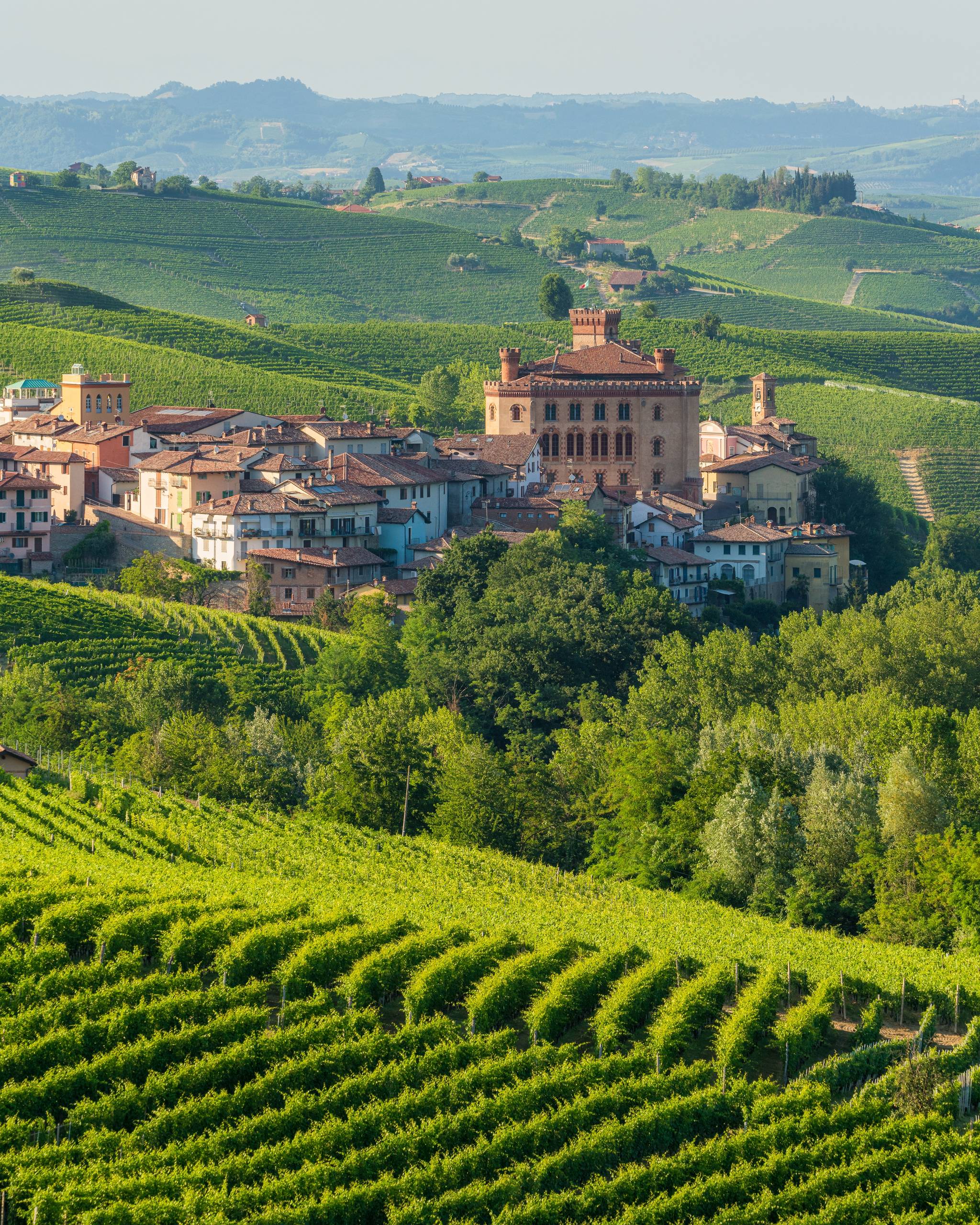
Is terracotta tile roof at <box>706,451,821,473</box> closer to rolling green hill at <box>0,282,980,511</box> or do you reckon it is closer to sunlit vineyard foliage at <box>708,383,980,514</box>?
Result: sunlit vineyard foliage at <box>708,383,980,514</box>

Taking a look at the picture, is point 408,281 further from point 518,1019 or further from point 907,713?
point 518,1019

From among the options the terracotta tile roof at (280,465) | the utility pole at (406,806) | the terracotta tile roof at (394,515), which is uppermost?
the terracotta tile roof at (280,465)

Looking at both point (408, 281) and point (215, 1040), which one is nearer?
point (215, 1040)

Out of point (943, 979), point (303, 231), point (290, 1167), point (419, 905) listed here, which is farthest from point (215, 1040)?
point (303, 231)

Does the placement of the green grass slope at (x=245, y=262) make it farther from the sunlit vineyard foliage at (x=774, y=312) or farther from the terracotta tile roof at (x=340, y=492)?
the terracotta tile roof at (x=340, y=492)

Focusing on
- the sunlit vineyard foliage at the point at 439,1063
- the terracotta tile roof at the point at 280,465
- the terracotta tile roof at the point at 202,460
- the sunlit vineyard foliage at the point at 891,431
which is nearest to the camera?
the sunlit vineyard foliage at the point at 439,1063

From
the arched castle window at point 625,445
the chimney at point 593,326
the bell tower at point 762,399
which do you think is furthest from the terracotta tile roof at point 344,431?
the bell tower at point 762,399

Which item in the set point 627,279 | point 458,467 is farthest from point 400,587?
point 627,279
